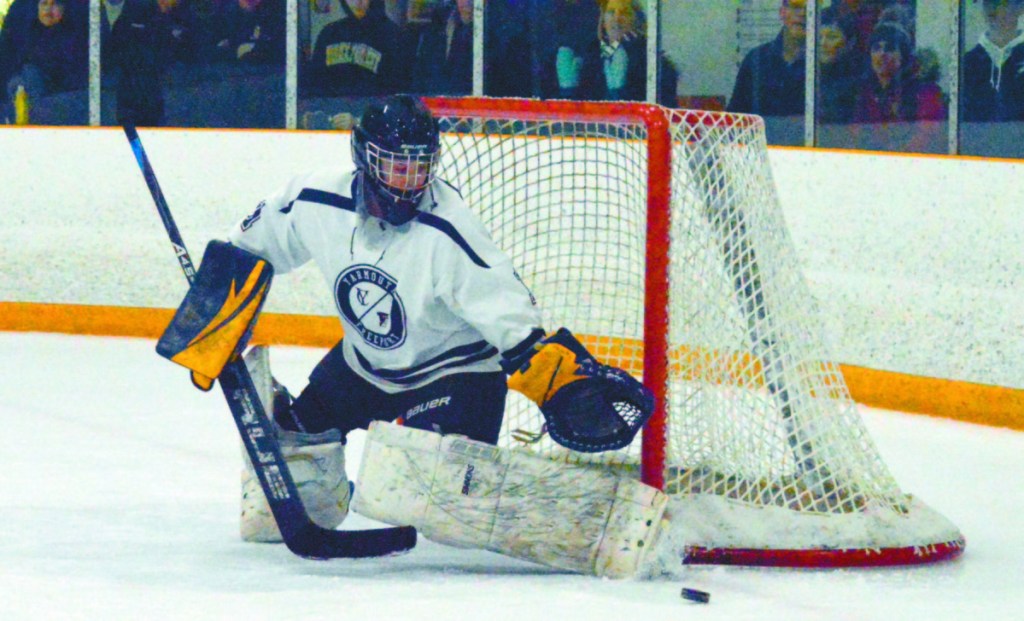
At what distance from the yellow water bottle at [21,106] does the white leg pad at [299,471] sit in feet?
11.0

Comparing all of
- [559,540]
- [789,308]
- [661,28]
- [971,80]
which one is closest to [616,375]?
[559,540]

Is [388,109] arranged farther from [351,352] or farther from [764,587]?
[764,587]

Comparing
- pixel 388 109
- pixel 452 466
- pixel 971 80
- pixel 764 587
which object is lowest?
pixel 764 587

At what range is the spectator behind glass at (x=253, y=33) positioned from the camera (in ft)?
18.4

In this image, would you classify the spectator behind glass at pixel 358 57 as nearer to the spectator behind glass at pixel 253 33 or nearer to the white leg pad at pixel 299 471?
the spectator behind glass at pixel 253 33

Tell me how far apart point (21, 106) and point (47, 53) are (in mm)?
209

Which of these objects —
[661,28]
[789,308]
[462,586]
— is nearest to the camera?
[462,586]

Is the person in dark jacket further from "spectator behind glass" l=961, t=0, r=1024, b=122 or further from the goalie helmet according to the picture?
the goalie helmet

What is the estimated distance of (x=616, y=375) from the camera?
7.93ft

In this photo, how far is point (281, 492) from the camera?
2592 mm

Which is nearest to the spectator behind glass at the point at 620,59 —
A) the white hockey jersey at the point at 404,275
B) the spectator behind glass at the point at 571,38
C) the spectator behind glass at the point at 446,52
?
the spectator behind glass at the point at 571,38

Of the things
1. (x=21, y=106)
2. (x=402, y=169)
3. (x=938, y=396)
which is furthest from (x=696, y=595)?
(x=21, y=106)

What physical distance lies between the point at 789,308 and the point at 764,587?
1.71 ft

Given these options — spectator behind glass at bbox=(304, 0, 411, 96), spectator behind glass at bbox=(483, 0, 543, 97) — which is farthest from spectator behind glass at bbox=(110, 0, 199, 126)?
spectator behind glass at bbox=(483, 0, 543, 97)
